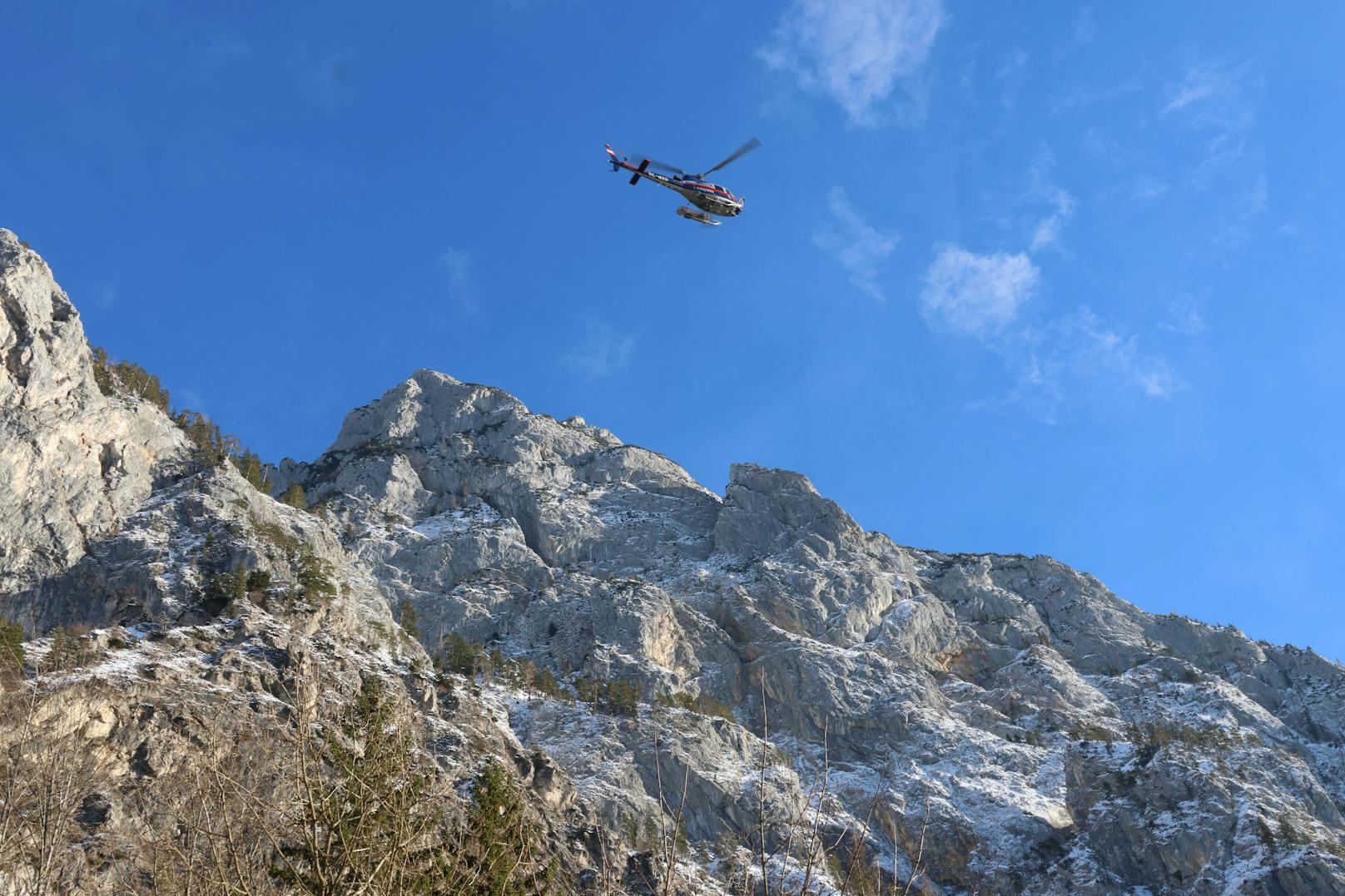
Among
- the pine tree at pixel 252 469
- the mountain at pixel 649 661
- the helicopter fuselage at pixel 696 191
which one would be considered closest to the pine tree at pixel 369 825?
the mountain at pixel 649 661

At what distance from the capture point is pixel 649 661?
111m

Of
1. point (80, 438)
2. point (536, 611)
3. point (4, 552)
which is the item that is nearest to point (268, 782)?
point (4, 552)

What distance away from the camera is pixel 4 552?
87000mm

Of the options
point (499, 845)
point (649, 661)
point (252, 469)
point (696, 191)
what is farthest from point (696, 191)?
point (252, 469)

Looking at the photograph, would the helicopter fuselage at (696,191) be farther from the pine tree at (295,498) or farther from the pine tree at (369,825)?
the pine tree at (295,498)

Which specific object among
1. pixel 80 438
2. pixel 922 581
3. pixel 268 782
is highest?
pixel 922 581

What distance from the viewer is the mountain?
242 ft

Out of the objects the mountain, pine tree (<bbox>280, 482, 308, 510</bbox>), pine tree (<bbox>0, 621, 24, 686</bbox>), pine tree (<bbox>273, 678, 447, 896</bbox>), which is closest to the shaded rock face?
the mountain

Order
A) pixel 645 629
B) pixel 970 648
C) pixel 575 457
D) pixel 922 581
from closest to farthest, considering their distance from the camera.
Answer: pixel 645 629 → pixel 970 648 → pixel 922 581 → pixel 575 457

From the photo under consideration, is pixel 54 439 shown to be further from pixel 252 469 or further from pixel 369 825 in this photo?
pixel 369 825

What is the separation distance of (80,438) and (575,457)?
7825 cm

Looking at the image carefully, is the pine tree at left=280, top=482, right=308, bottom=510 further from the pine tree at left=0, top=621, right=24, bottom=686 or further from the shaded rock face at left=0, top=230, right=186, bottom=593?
the pine tree at left=0, top=621, right=24, bottom=686

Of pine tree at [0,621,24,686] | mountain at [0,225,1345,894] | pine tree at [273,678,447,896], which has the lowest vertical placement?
pine tree at [273,678,447,896]

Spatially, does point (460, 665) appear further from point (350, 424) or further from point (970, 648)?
point (350, 424)
